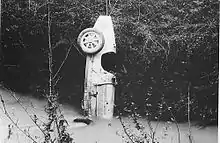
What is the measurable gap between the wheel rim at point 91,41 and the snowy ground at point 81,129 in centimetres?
35

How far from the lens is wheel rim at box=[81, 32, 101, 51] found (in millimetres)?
2615

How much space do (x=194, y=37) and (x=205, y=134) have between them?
1.70 feet

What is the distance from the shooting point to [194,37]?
8.30 ft

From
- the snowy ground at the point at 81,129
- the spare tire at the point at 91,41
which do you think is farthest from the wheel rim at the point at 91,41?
the snowy ground at the point at 81,129

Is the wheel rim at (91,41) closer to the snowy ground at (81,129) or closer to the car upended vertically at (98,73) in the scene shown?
the car upended vertically at (98,73)

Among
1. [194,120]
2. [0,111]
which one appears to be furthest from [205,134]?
[0,111]

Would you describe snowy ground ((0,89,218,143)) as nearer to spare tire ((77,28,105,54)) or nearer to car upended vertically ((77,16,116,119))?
car upended vertically ((77,16,116,119))

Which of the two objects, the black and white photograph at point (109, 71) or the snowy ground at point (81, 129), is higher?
the black and white photograph at point (109, 71)

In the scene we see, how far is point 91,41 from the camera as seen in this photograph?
2629mm

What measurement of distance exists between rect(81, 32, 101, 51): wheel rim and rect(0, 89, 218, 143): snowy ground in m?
0.35

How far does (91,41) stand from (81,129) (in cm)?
49

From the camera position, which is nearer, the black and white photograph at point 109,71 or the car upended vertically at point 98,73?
the black and white photograph at point 109,71

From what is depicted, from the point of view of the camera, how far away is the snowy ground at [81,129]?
8.09 ft

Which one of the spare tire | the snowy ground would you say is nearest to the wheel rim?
the spare tire
